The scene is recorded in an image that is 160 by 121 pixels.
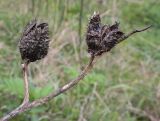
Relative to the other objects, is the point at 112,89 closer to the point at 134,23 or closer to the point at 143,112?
the point at 143,112

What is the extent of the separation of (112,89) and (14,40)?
74cm

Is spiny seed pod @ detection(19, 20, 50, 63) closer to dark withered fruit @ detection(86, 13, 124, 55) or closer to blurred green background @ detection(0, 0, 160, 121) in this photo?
dark withered fruit @ detection(86, 13, 124, 55)

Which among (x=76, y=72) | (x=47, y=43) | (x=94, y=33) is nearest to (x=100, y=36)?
(x=94, y=33)

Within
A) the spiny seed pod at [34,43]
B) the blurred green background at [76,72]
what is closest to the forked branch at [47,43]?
the spiny seed pod at [34,43]

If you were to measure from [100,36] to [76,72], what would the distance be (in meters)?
1.53

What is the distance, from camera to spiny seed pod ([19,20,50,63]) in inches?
43.8

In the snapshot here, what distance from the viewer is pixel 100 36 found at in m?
1.07

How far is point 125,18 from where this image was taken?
4.25 m

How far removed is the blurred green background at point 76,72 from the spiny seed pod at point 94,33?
101cm

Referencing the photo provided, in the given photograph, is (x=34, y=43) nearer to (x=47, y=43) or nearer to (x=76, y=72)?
(x=47, y=43)

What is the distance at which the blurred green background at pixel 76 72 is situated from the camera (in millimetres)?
2301

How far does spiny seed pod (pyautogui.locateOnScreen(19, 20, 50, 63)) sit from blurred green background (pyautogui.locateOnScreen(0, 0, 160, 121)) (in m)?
0.92

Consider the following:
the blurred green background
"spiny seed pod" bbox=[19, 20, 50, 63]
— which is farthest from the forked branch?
the blurred green background

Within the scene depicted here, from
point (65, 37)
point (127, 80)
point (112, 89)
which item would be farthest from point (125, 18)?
point (112, 89)
